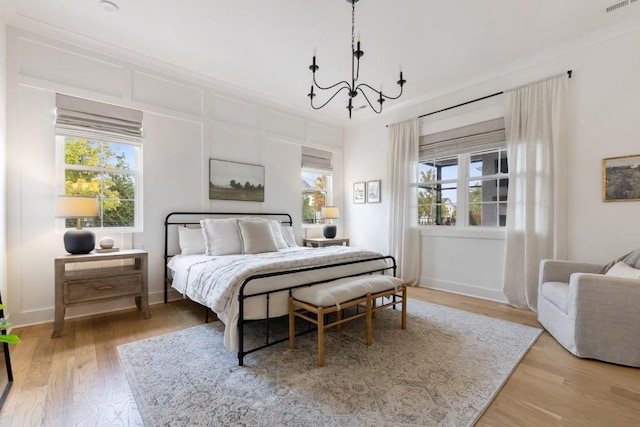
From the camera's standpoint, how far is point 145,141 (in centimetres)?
370

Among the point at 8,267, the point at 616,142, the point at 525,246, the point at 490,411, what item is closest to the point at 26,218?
the point at 8,267

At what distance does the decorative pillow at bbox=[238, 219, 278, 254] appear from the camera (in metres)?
3.63

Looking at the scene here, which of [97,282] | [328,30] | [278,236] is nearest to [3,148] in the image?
[97,282]

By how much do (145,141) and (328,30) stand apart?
2561mm

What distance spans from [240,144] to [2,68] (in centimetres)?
252

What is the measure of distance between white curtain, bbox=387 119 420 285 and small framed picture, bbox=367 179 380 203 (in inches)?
16.3

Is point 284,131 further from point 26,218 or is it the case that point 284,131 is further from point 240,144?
point 26,218

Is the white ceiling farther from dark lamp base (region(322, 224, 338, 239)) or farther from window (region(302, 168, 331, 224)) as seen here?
dark lamp base (region(322, 224, 338, 239))

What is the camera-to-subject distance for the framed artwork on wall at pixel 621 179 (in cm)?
297

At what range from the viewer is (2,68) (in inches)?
109

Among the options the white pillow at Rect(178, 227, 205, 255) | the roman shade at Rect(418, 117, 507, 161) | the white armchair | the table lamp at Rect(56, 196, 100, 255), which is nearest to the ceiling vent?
the roman shade at Rect(418, 117, 507, 161)

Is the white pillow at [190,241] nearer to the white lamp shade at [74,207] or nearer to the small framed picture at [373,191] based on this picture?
the white lamp shade at [74,207]

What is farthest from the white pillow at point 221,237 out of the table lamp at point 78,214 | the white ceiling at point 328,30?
the white ceiling at point 328,30

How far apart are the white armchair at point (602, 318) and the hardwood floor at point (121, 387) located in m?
0.09
